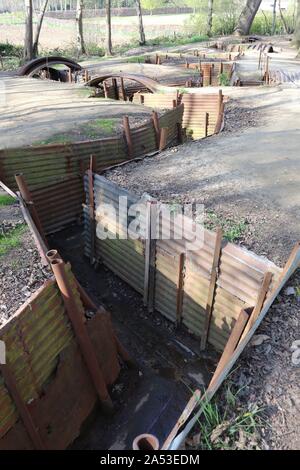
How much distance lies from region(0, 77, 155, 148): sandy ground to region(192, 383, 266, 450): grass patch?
→ 35.7 ft

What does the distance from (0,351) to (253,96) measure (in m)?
17.2

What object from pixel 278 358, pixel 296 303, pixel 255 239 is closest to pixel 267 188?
pixel 255 239

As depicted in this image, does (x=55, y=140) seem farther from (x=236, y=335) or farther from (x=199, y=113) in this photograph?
(x=236, y=335)

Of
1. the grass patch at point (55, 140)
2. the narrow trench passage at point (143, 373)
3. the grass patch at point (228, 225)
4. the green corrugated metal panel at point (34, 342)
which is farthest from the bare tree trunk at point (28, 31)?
the green corrugated metal panel at point (34, 342)

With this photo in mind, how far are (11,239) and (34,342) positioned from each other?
2.76 m

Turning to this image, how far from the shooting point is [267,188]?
9.20 meters

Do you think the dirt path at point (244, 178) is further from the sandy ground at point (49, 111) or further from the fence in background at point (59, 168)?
the sandy ground at point (49, 111)

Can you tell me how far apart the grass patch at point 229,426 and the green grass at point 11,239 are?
441 centimetres

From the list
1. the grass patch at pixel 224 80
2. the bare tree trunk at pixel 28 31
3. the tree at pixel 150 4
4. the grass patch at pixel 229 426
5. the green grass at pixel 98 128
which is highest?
the tree at pixel 150 4

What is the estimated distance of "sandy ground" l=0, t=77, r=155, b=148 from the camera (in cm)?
1397

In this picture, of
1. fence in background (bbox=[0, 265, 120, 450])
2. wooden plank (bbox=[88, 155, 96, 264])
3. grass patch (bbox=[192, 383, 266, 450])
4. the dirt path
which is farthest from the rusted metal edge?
wooden plank (bbox=[88, 155, 96, 264])

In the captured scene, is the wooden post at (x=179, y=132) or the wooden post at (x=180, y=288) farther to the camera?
the wooden post at (x=179, y=132)

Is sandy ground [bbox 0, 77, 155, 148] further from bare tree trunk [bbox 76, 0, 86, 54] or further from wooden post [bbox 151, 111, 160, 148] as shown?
bare tree trunk [bbox 76, 0, 86, 54]

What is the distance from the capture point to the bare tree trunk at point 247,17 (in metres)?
44.2
